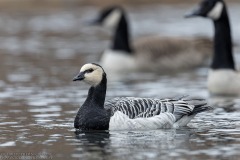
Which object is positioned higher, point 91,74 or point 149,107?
point 91,74

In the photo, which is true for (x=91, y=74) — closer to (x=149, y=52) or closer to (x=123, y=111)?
(x=123, y=111)

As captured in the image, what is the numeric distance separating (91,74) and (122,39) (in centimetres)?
1089

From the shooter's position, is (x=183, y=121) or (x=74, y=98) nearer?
(x=183, y=121)

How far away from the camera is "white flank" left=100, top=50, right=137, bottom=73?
23.1 metres

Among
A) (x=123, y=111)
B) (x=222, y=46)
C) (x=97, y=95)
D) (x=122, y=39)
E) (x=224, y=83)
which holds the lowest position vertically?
(x=123, y=111)

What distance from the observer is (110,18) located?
968 inches

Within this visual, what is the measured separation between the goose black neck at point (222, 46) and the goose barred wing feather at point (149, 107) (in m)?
4.61

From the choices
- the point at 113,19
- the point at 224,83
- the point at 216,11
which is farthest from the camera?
the point at 113,19

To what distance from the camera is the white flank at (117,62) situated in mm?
23062

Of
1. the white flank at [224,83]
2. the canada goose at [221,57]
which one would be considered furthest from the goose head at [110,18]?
the white flank at [224,83]

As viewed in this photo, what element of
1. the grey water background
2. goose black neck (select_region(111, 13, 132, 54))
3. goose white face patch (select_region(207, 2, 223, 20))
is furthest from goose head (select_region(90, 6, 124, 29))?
goose white face patch (select_region(207, 2, 223, 20))

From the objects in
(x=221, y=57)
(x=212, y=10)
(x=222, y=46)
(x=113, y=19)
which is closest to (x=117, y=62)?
(x=113, y=19)

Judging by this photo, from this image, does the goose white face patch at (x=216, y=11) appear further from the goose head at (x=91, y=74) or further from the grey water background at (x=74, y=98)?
the goose head at (x=91, y=74)

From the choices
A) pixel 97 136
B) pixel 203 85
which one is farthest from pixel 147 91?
pixel 97 136
